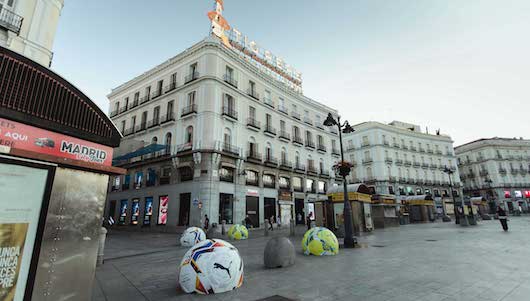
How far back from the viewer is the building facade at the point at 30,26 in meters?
10.8

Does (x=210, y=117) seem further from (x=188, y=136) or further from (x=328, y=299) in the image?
(x=328, y=299)

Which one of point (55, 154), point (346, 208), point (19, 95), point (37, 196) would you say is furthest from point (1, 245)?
point (346, 208)

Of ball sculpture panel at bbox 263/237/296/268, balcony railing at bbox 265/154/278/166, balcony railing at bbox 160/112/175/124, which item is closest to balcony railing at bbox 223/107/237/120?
balcony railing at bbox 160/112/175/124

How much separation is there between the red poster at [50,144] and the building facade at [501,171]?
67955 mm

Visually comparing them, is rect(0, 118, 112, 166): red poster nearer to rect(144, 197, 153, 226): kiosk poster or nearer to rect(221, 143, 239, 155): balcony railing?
rect(221, 143, 239, 155): balcony railing

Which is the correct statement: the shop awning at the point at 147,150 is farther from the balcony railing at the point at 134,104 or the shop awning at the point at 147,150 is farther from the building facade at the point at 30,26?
the building facade at the point at 30,26

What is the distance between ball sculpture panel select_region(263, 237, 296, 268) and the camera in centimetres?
704

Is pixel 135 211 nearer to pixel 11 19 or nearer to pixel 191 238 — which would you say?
pixel 191 238

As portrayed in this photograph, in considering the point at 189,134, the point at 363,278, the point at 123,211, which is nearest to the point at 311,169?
the point at 189,134

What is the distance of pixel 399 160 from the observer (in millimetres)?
47188

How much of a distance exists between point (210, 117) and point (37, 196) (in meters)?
20.1

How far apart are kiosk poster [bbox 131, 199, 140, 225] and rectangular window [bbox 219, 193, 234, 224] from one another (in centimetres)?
951

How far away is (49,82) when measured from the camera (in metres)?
3.61

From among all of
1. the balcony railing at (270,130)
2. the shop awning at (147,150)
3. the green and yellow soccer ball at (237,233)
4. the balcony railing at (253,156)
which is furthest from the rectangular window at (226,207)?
the balcony railing at (270,130)
